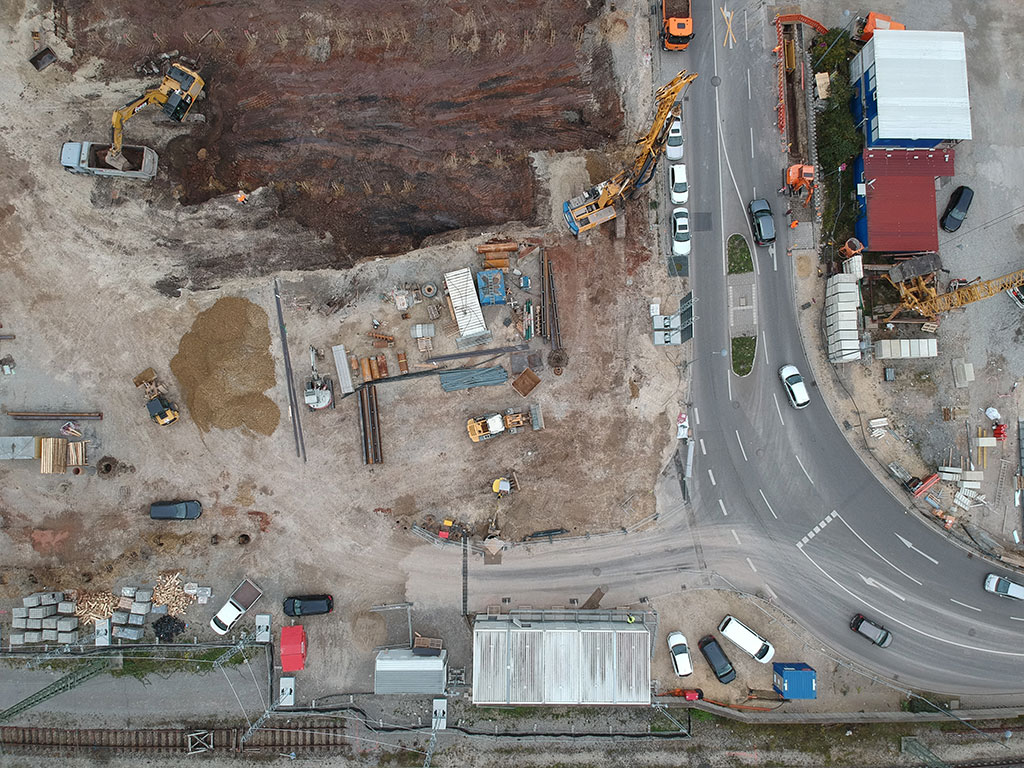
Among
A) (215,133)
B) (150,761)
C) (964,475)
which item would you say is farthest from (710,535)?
(215,133)

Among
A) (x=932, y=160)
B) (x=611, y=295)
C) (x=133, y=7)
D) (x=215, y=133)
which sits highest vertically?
(x=133, y=7)

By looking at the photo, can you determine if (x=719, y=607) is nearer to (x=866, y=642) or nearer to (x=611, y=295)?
(x=866, y=642)

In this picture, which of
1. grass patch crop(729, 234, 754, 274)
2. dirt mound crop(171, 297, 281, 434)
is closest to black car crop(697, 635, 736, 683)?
grass patch crop(729, 234, 754, 274)

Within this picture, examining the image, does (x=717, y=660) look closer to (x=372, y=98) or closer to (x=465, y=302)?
(x=465, y=302)

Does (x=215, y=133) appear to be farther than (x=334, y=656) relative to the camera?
Yes

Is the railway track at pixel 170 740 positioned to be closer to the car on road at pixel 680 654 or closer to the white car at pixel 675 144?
the car on road at pixel 680 654
